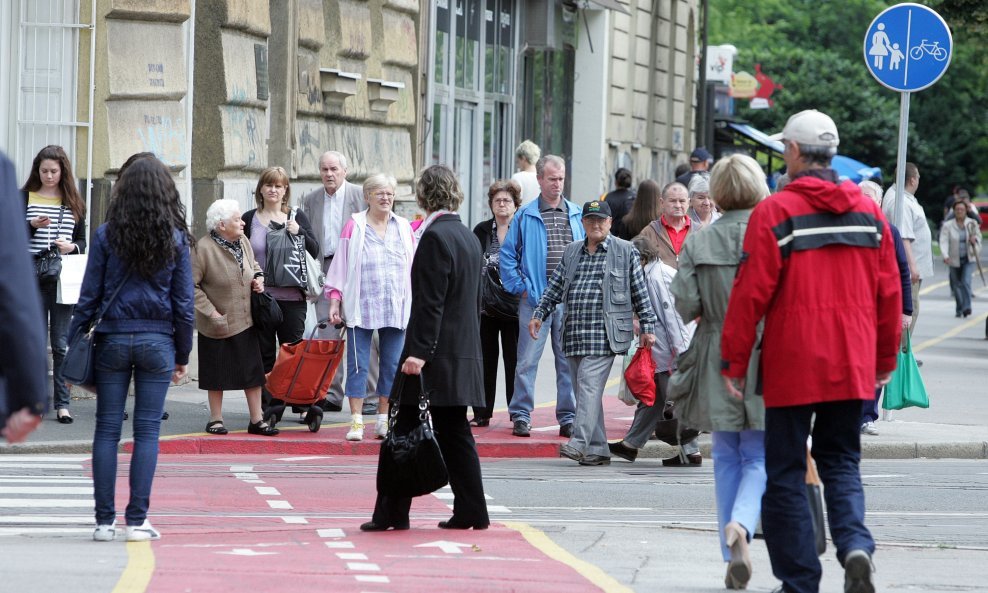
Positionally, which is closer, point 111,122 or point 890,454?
point 890,454

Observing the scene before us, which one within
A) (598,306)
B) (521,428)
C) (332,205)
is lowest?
(521,428)

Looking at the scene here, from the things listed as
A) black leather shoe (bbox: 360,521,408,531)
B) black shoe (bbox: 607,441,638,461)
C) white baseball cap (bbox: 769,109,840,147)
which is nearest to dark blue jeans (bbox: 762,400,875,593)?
white baseball cap (bbox: 769,109,840,147)

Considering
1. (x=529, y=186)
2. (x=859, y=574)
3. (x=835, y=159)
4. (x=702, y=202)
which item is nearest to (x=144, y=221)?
(x=859, y=574)

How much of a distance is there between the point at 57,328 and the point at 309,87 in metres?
5.76

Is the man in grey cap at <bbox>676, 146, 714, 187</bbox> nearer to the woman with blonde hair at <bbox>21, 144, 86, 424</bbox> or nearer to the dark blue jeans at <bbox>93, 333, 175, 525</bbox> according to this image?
the woman with blonde hair at <bbox>21, 144, 86, 424</bbox>

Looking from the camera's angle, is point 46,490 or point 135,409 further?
point 46,490

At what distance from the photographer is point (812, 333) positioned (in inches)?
243

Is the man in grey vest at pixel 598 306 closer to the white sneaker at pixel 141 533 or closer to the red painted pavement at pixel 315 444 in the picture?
the red painted pavement at pixel 315 444

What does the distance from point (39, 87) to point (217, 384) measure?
12.7 ft

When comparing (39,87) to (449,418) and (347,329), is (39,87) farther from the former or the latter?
(449,418)

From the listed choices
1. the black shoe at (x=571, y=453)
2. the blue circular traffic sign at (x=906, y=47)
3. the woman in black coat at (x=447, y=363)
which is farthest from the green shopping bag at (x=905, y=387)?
the woman in black coat at (x=447, y=363)

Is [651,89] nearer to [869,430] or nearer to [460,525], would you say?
[869,430]

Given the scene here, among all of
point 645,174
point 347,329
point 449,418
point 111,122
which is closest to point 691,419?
point 449,418

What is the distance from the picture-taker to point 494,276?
12.7 meters
